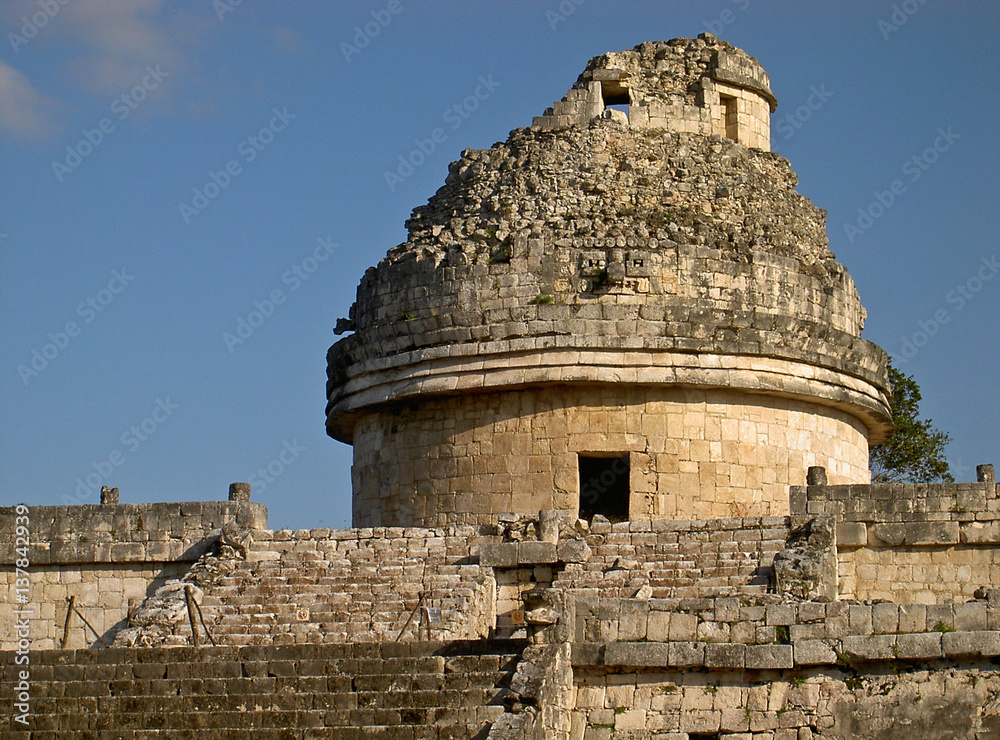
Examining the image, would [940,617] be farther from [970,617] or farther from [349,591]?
[349,591]

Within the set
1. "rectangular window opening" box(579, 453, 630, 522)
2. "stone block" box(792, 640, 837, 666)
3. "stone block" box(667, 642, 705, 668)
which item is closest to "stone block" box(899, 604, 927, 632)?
"stone block" box(792, 640, 837, 666)

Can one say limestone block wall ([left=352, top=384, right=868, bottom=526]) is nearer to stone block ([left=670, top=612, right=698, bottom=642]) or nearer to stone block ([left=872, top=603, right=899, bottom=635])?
stone block ([left=670, top=612, right=698, bottom=642])

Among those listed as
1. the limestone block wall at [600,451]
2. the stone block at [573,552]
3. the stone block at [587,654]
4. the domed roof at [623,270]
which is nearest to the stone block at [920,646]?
the stone block at [587,654]

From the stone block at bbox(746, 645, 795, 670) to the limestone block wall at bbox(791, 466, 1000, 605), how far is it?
13.7 ft

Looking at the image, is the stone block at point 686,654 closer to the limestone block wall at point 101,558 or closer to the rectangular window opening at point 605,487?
the limestone block wall at point 101,558

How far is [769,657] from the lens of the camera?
1428 centimetres

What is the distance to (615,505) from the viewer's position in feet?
73.9

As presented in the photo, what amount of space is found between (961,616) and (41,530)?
12938mm

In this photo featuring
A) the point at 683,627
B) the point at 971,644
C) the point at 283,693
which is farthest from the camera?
the point at 283,693

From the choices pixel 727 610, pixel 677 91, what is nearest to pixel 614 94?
pixel 677 91

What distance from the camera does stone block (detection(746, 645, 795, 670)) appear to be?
562 inches

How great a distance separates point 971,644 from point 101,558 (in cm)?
1208

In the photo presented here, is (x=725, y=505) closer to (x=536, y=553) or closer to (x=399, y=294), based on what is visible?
(x=536, y=553)

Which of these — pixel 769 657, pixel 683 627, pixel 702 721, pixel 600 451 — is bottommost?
pixel 702 721
